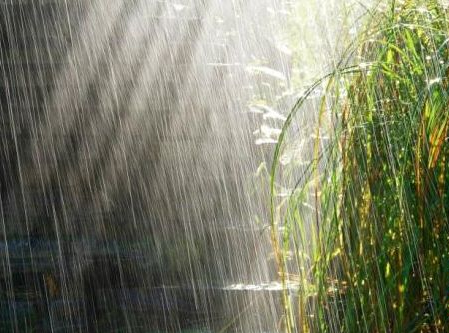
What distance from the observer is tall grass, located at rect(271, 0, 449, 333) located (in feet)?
5.56

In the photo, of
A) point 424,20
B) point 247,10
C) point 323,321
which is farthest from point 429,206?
point 247,10

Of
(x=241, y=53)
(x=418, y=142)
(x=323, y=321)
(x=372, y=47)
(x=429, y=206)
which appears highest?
(x=241, y=53)

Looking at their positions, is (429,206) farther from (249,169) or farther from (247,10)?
(249,169)

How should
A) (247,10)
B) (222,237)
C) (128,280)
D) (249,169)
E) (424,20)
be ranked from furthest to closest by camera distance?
(249,169) → (222,237) → (128,280) → (247,10) → (424,20)

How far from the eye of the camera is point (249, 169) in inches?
337

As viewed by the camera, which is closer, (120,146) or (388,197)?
(388,197)

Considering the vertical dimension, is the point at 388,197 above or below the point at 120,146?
below

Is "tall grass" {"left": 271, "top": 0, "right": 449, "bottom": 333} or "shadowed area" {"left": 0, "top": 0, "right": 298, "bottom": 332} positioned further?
"shadowed area" {"left": 0, "top": 0, "right": 298, "bottom": 332}

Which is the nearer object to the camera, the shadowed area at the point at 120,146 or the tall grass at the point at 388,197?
the tall grass at the point at 388,197

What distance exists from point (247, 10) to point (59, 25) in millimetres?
1963

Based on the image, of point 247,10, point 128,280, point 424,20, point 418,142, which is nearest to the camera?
point 418,142

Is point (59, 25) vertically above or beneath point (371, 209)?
above

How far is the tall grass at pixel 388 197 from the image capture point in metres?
1.69

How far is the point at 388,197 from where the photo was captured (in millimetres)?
1756
